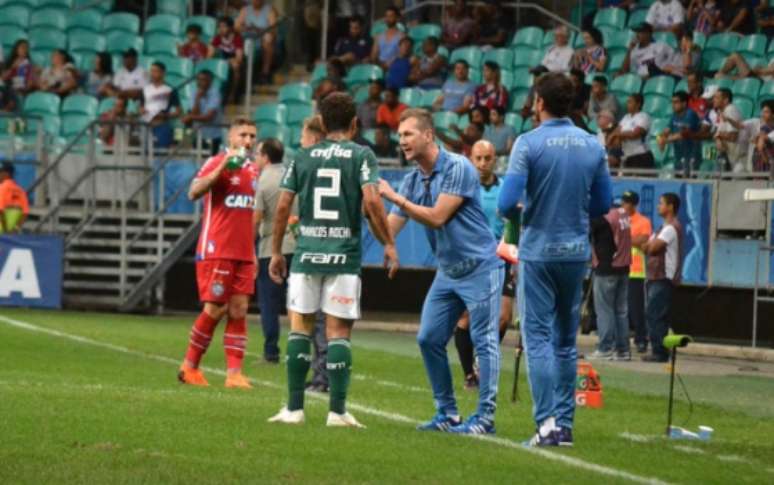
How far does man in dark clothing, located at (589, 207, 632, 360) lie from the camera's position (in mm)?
22219

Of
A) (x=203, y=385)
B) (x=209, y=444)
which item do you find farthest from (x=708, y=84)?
(x=209, y=444)

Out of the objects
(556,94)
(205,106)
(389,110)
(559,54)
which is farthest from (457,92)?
(556,94)

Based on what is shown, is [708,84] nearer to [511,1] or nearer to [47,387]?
[511,1]

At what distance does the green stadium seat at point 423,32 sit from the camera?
3062 centimetres

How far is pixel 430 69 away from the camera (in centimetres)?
2933

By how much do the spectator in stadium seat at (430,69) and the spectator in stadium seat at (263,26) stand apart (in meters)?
3.48

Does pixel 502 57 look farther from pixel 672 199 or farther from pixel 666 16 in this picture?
pixel 672 199

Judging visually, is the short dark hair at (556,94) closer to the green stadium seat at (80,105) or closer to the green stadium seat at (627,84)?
the green stadium seat at (627,84)

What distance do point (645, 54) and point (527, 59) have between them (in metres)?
2.25

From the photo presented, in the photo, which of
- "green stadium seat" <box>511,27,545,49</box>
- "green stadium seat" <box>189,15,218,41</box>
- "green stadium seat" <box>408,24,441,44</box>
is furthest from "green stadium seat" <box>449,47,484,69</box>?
"green stadium seat" <box>189,15,218,41</box>

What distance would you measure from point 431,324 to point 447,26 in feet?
63.1

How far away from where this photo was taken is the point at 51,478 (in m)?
8.96

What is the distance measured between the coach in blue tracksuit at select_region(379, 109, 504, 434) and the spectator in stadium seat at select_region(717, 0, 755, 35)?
16.3m

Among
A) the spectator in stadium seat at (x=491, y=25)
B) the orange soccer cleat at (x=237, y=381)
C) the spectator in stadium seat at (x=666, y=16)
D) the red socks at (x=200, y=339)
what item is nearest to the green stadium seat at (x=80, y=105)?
the spectator in stadium seat at (x=491, y=25)
